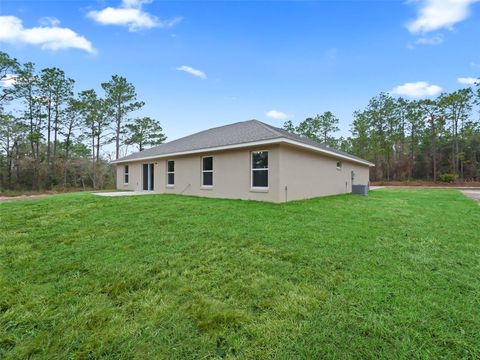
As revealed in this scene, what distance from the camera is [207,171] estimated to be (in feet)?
34.4

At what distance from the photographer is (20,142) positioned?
21.4 metres

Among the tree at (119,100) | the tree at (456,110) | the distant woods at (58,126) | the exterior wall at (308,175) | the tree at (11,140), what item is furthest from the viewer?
the tree at (456,110)

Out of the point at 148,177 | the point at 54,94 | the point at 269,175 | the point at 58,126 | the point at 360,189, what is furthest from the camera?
the point at 58,126

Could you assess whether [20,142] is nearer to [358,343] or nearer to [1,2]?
[1,2]

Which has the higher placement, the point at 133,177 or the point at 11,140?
the point at 11,140

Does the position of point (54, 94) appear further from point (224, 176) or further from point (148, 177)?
point (224, 176)

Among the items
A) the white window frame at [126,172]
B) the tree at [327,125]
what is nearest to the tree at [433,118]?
the tree at [327,125]

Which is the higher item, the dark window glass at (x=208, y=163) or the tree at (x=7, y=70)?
the tree at (x=7, y=70)

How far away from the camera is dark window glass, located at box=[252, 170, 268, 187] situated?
8.56 metres

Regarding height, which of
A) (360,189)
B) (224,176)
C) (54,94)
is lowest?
(360,189)

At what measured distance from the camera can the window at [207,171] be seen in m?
10.4

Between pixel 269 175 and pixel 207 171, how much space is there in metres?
3.32

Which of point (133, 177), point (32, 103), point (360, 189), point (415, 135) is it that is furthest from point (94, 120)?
point (415, 135)

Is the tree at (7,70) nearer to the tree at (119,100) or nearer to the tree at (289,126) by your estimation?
the tree at (119,100)
